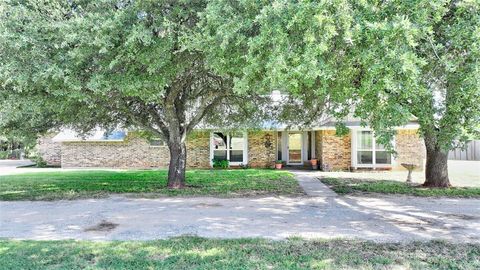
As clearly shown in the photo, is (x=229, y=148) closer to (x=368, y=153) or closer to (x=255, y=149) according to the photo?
(x=255, y=149)

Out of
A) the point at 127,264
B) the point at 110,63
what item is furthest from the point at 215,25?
the point at 127,264

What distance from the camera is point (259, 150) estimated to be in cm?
2388

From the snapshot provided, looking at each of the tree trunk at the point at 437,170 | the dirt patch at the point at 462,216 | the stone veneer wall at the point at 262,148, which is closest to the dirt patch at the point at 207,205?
the dirt patch at the point at 462,216

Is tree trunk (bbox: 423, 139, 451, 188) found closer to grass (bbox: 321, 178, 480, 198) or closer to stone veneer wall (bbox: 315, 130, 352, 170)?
grass (bbox: 321, 178, 480, 198)

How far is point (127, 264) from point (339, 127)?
6726 mm

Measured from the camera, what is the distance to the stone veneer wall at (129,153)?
78.7 ft

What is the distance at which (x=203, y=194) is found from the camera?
41.4 ft

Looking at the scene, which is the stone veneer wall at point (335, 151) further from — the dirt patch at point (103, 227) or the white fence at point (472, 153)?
the white fence at point (472, 153)

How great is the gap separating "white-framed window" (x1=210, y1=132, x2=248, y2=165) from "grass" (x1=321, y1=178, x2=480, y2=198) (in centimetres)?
852

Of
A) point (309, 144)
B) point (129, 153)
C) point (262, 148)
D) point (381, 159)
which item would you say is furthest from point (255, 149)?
point (129, 153)

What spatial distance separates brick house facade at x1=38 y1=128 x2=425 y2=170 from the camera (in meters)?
21.8

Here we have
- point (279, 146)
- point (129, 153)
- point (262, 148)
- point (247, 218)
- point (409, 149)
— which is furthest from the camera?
point (279, 146)

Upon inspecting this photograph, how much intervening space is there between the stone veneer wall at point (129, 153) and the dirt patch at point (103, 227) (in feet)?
49.3

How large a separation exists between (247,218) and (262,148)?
1497cm
